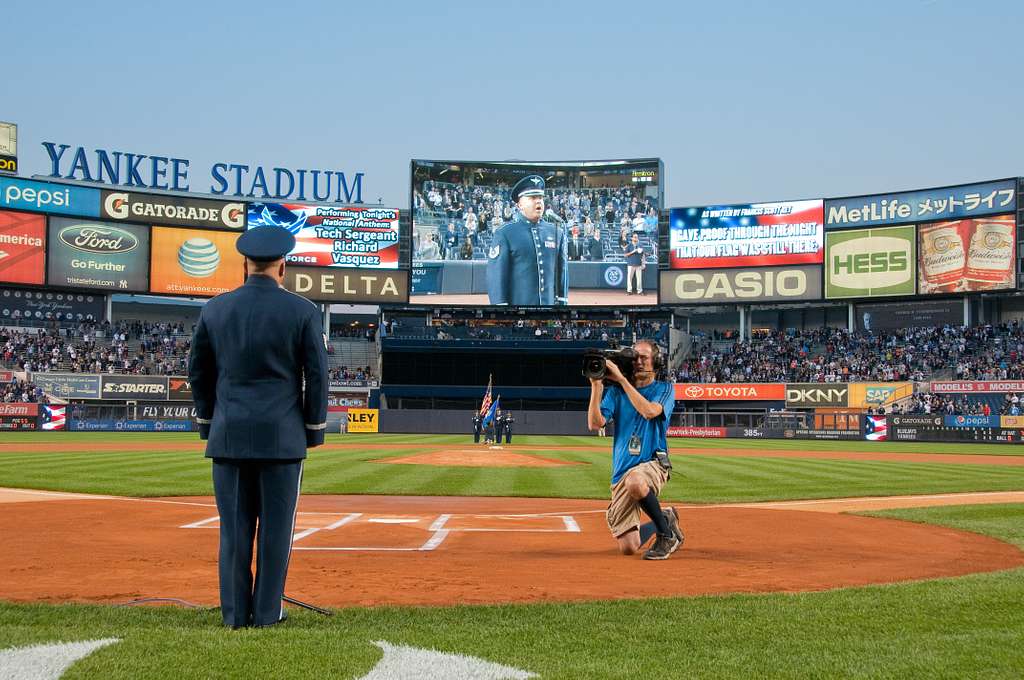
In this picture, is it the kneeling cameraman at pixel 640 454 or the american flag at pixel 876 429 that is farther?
the american flag at pixel 876 429

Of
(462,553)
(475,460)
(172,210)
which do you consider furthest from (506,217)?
(462,553)

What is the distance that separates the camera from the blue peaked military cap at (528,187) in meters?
66.9

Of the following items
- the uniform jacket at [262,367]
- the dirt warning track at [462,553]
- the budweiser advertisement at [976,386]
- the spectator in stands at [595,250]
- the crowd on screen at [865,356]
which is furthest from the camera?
the spectator in stands at [595,250]

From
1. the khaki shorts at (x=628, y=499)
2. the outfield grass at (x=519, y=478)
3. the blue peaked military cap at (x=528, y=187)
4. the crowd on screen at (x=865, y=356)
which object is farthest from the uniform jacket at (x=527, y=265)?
the khaki shorts at (x=628, y=499)

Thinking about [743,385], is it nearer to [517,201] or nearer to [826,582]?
[517,201]

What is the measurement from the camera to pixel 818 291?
63.9m

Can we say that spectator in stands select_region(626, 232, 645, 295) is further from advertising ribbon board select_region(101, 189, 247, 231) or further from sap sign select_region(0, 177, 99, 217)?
sap sign select_region(0, 177, 99, 217)

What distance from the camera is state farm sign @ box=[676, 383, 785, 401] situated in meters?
59.6

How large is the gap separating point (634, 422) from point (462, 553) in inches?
85.5

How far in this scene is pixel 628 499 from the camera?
30.0 ft

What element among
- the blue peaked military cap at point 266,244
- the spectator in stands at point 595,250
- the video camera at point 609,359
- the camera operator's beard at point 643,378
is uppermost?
the spectator in stands at point 595,250

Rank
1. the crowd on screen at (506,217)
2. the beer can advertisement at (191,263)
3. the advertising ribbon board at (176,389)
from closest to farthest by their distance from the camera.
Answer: the advertising ribbon board at (176,389) → the beer can advertisement at (191,263) → the crowd on screen at (506,217)

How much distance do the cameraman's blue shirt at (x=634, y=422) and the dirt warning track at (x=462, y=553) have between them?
97cm

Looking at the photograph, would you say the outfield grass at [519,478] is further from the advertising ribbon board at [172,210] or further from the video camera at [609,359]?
the advertising ribbon board at [172,210]
